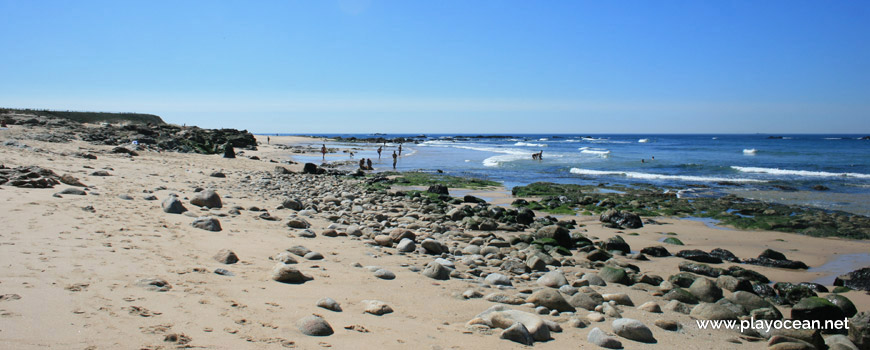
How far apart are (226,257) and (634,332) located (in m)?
4.25

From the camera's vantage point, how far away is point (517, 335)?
12.4 ft

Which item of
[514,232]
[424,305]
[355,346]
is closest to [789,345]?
[424,305]

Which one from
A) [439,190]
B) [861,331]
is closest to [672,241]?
[861,331]

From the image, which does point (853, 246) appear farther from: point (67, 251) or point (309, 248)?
point (67, 251)

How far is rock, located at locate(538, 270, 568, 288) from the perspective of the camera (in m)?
5.80

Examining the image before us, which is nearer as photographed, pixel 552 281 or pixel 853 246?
pixel 552 281

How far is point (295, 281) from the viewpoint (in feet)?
16.2

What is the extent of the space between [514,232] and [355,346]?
7352 millimetres

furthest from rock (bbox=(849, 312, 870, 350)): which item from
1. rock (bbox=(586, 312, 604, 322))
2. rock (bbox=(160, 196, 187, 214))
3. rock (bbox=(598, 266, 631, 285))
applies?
rock (bbox=(160, 196, 187, 214))

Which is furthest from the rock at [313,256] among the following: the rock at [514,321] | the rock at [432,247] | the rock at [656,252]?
the rock at [656,252]

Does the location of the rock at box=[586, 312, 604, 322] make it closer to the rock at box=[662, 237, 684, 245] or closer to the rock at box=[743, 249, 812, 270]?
the rock at box=[743, 249, 812, 270]

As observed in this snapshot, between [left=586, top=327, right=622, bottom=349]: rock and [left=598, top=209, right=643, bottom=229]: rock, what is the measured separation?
328 inches

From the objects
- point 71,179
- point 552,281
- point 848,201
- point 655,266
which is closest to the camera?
point 552,281

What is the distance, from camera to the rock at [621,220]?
39.1 ft
